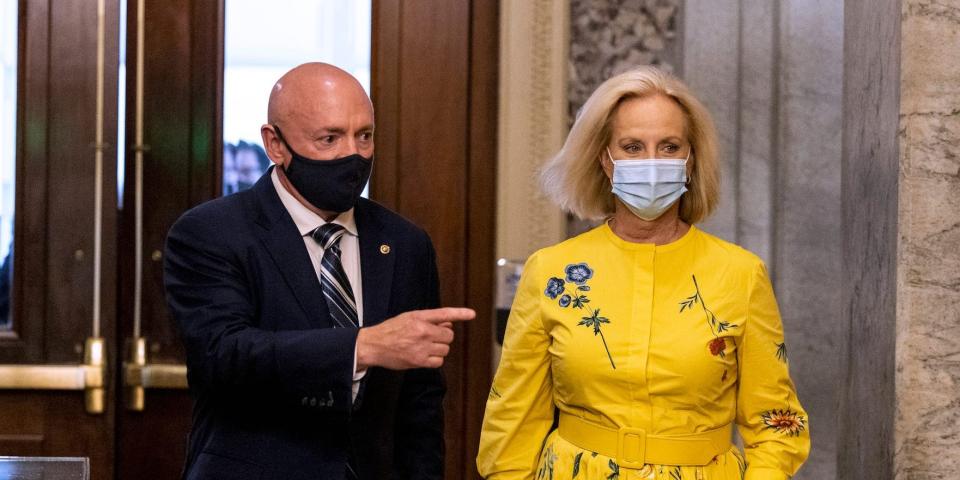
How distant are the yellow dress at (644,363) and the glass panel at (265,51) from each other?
148 cm

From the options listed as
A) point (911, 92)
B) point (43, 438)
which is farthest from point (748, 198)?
point (43, 438)

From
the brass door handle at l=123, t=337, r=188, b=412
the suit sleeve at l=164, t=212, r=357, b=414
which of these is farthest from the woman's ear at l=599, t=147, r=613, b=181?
the brass door handle at l=123, t=337, r=188, b=412

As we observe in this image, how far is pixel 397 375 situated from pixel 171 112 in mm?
1585

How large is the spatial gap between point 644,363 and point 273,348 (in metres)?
0.71

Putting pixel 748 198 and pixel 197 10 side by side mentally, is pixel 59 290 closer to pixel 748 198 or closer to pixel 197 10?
pixel 197 10

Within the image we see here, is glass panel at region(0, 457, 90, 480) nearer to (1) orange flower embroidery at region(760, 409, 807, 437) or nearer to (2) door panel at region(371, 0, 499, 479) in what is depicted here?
(1) orange flower embroidery at region(760, 409, 807, 437)

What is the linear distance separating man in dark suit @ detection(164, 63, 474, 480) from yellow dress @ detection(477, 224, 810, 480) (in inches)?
9.5

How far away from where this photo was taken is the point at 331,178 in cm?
259

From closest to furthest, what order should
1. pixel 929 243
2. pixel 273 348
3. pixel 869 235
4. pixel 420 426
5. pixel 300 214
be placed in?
1. pixel 273 348
2. pixel 300 214
3. pixel 420 426
4. pixel 929 243
5. pixel 869 235

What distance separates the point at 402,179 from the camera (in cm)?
400

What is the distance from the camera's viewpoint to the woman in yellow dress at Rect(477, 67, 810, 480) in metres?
2.59

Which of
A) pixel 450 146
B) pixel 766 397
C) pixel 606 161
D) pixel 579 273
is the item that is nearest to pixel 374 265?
pixel 579 273

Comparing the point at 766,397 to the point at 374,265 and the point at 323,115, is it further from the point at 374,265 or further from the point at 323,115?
the point at 323,115

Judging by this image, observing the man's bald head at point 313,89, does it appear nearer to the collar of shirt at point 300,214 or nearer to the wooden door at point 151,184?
the collar of shirt at point 300,214
